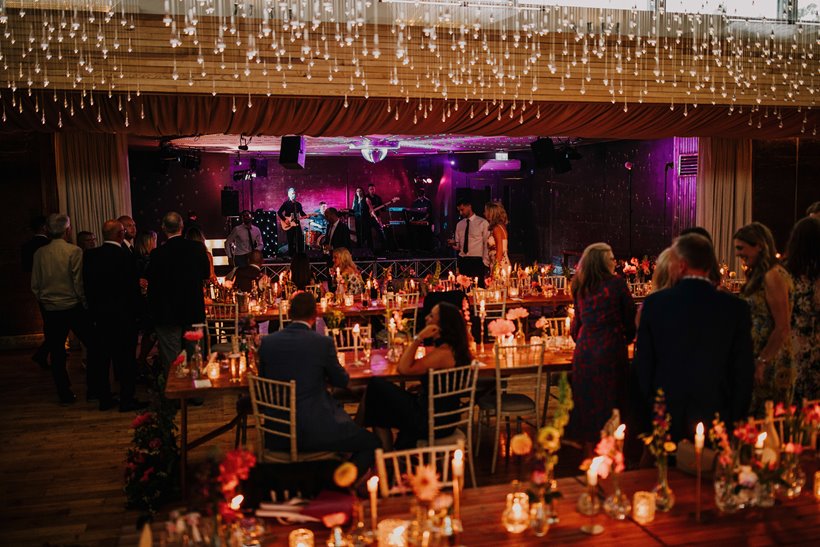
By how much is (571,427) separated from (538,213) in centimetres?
1417

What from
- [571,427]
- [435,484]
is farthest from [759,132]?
[435,484]

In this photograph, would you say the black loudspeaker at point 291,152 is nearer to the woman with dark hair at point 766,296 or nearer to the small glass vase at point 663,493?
the woman with dark hair at point 766,296

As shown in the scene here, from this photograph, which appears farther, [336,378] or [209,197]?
[209,197]

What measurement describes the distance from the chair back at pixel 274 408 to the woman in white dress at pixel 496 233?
559 cm

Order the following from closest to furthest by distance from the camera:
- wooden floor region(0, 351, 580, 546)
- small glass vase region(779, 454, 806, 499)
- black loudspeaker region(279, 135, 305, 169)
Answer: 1. small glass vase region(779, 454, 806, 499)
2. wooden floor region(0, 351, 580, 546)
3. black loudspeaker region(279, 135, 305, 169)

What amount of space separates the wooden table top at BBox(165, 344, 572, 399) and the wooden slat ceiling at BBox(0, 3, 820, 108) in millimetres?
3650

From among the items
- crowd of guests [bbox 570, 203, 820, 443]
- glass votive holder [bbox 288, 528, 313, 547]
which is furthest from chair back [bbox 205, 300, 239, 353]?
glass votive holder [bbox 288, 528, 313, 547]

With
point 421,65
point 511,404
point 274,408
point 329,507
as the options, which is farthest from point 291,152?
point 329,507

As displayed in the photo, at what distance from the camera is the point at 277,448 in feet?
15.6

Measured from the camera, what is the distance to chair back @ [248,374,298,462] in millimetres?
4531

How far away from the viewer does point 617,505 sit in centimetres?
307

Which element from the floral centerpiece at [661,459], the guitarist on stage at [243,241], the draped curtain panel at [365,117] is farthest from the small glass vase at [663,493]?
the guitarist on stage at [243,241]

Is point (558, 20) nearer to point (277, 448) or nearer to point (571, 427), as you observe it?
point (571, 427)

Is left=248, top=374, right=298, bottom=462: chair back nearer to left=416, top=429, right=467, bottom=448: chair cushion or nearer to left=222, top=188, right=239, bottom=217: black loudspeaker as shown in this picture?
left=416, top=429, right=467, bottom=448: chair cushion
